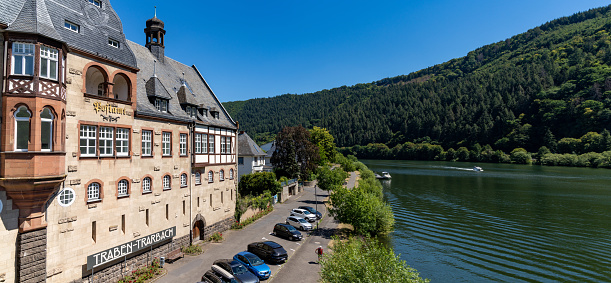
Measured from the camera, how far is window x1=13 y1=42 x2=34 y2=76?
15.3m

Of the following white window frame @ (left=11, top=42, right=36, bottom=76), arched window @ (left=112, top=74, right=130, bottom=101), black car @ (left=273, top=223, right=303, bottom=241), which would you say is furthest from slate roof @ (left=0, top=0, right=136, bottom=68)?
black car @ (left=273, top=223, right=303, bottom=241)

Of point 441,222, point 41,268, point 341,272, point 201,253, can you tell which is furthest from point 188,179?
point 441,222

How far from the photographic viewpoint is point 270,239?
33.0 m

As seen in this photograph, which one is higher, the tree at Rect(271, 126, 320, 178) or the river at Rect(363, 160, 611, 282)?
the tree at Rect(271, 126, 320, 178)

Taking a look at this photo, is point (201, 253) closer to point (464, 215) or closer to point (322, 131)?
point (464, 215)

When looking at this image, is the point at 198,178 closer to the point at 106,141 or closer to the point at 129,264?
→ the point at 129,264

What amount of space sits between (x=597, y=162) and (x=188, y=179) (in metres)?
148

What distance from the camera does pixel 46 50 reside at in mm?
15938

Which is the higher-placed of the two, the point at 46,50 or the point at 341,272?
the point at 46,50

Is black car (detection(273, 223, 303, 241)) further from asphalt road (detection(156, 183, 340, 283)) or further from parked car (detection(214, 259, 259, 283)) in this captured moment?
parked car (detection(214, 259, 259, 283))

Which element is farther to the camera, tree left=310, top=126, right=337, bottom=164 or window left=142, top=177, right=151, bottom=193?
tree left=310, top=126, right=337, bottom=164

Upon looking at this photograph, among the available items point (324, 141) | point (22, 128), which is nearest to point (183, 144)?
point (22, 128)

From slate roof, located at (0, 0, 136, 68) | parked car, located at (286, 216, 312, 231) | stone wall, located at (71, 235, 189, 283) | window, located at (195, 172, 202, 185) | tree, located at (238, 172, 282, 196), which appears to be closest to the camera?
slate roof, located at (0, 0, 136, 68)

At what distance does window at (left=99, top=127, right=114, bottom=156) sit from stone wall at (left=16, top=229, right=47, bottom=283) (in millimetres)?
5681
